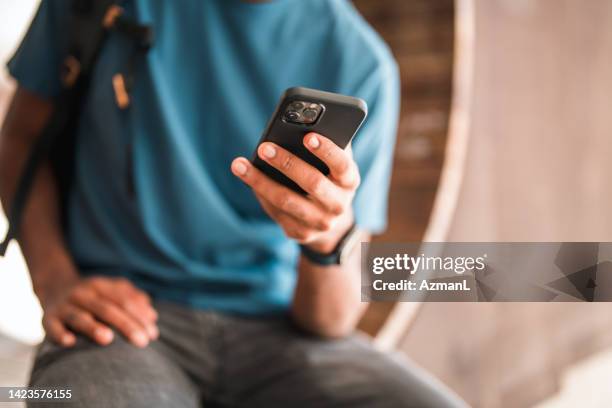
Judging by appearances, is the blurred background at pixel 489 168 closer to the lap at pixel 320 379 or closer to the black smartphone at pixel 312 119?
the lap at pixel 320 379

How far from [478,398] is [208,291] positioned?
39.9 inches

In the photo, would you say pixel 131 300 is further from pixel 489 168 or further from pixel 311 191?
pixel 489 168

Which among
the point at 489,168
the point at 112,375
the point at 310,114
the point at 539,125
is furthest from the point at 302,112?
the point at 539,125

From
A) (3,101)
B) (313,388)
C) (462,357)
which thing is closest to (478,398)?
(462,357)

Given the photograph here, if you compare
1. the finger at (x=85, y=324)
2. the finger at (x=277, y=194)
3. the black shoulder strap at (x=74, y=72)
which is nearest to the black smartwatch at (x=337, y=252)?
the finger at (x=277, y=194)

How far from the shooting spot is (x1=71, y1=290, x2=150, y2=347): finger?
1.86ft

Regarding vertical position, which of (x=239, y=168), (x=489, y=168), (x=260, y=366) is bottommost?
(x=260, y=366)

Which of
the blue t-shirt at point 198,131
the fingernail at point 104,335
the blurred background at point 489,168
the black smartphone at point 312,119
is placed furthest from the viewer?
the blurred background at point 489,168

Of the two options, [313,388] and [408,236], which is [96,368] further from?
[408,236]

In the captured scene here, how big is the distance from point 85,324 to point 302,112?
11.8 inches

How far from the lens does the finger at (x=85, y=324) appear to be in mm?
545

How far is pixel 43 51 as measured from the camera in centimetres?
67

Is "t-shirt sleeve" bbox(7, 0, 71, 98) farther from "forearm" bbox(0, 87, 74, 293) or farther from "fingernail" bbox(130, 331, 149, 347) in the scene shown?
"fingernail" bbox(130, 331, 149, 347)

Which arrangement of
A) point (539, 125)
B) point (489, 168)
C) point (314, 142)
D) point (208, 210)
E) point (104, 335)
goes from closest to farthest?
point (314, 142) < point (104, 335) < point (208, 210) < point (489, 168) < point (539, 125)
